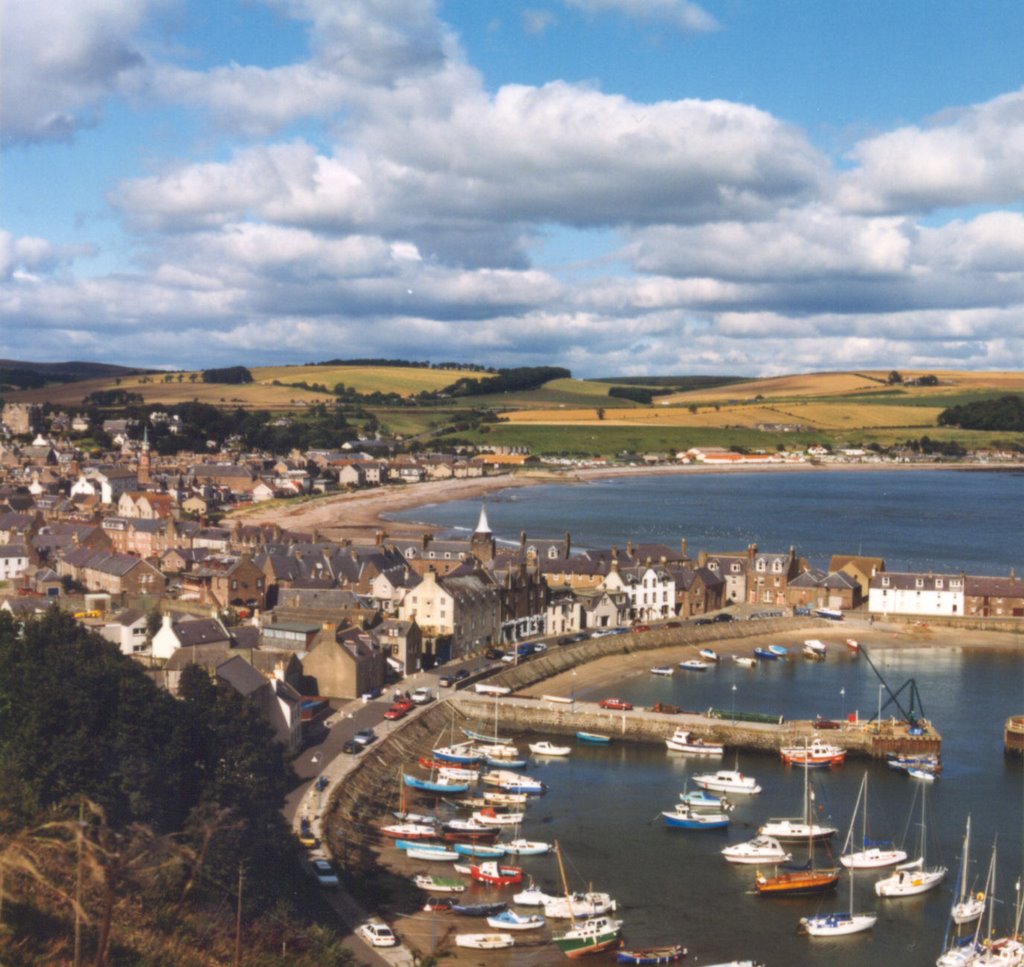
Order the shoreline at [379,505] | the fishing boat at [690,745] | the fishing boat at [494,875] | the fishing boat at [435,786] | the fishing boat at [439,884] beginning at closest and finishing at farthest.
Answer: the fishing boat at [439,884], the fishing boat at [494,875], the fishing boat at [435,786], the fishing boat at [690,745], the shoreline at [379,505]

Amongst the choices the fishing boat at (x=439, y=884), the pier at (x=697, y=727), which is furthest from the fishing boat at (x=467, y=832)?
the pier at (x=697, y=727)

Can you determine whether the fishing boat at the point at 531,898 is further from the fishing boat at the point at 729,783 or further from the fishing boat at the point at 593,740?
the fishing boat at the point at 593,740

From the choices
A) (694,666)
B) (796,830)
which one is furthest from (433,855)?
(694,666)

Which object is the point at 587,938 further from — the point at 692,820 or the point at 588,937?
the point at 692,820

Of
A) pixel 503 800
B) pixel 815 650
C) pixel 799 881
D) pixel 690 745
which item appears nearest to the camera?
pixel 799 881

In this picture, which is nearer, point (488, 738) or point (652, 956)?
point (652, 956)

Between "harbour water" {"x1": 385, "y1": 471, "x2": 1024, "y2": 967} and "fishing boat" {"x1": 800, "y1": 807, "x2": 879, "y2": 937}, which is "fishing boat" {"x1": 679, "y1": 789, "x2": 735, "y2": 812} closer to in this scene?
"harbour water" {"x1": 385, "y1": 471, "x2": 1024, "y2": 967}
